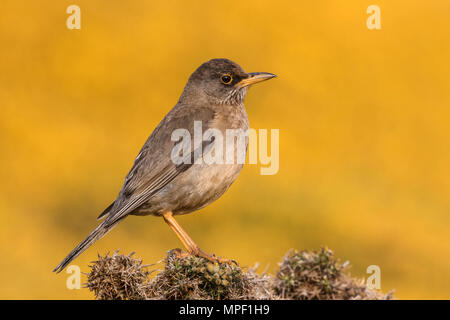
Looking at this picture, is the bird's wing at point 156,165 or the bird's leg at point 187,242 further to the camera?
the bird's wing at point 156,165

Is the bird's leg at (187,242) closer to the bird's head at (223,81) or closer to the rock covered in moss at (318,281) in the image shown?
the rock covered in moss at (318,281)

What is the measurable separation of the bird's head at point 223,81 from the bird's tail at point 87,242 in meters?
1.99

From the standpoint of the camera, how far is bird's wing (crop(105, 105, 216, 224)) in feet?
18.0

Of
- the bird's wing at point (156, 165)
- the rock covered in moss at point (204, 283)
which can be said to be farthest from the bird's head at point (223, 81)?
the rock covered in moss at point (204, 283)

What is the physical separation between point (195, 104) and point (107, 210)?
159 cm

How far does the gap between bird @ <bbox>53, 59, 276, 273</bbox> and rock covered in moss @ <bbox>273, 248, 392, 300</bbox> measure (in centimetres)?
107

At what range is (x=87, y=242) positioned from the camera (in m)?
4.99

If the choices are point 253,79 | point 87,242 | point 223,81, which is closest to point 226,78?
point 223,81

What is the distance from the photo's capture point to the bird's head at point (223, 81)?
20.5 feet

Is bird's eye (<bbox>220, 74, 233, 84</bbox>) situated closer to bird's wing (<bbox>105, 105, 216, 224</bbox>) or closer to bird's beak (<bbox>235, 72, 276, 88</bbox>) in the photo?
bird's beak (<bbox>235, 72, 276, 88</bbox>)

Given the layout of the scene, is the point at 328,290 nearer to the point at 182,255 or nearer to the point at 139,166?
the point at 182,255

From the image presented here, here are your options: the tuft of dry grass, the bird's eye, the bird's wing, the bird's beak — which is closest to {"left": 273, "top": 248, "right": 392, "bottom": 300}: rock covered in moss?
the tuft of dry grass

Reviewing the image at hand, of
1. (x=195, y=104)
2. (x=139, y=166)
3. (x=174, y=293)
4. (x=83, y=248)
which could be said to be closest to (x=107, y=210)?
(x=139, y=166)

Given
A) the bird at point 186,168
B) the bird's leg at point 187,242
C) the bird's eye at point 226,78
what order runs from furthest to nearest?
the bird's eye at point 226,78 → the bird at point 186,168 → the bird's leg at point 187,242
